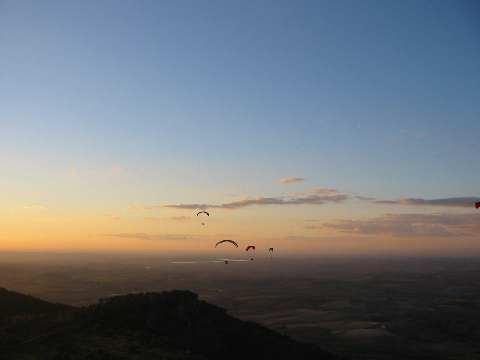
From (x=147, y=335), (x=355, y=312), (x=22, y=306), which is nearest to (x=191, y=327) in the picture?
(x=147, y=335)

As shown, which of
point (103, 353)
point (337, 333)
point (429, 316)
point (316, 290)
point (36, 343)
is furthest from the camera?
point (316, 290)

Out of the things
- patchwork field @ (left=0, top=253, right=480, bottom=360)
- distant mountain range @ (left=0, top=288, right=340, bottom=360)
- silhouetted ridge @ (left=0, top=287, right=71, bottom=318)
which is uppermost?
distant mountain range @ (left=0, top=288, right=340, bottom=360)

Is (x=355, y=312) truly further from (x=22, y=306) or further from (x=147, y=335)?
(x=147, y=335)

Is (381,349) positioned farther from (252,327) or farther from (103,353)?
(103,353)

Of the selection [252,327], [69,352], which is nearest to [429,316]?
[252,327]

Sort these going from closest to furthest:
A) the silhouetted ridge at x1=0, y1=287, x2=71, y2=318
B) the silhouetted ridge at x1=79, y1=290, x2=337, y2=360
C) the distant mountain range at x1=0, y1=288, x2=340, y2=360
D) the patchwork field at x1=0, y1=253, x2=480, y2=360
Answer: the distant mountain range at x1=0, y1=288, x2=340, y2=360 → the silhouetted ridge at x1=79, y1=290, x2=337, y2=360 → the silhouetted ridge at x1=0, y1=287, x2=71, y2=318 → the patchwork field at x1=0, y1=253, x2=480, y2=360

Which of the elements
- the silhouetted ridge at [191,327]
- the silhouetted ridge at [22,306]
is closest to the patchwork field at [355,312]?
the silhouetted ridge at [191,327]

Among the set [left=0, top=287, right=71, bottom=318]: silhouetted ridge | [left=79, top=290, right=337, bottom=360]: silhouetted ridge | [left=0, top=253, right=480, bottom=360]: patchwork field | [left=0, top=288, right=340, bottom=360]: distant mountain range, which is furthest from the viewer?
[left=0, top=253, right=480, bottom=360]: patchwork field

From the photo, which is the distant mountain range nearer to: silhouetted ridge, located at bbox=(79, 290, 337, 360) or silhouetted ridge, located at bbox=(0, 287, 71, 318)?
silhouetted ridge, located at bbox=(79, 290, 337, 360)

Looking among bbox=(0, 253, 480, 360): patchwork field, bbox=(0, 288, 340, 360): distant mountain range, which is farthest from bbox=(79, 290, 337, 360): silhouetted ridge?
bbox=(0, 253, 480, 360): patchwork field
